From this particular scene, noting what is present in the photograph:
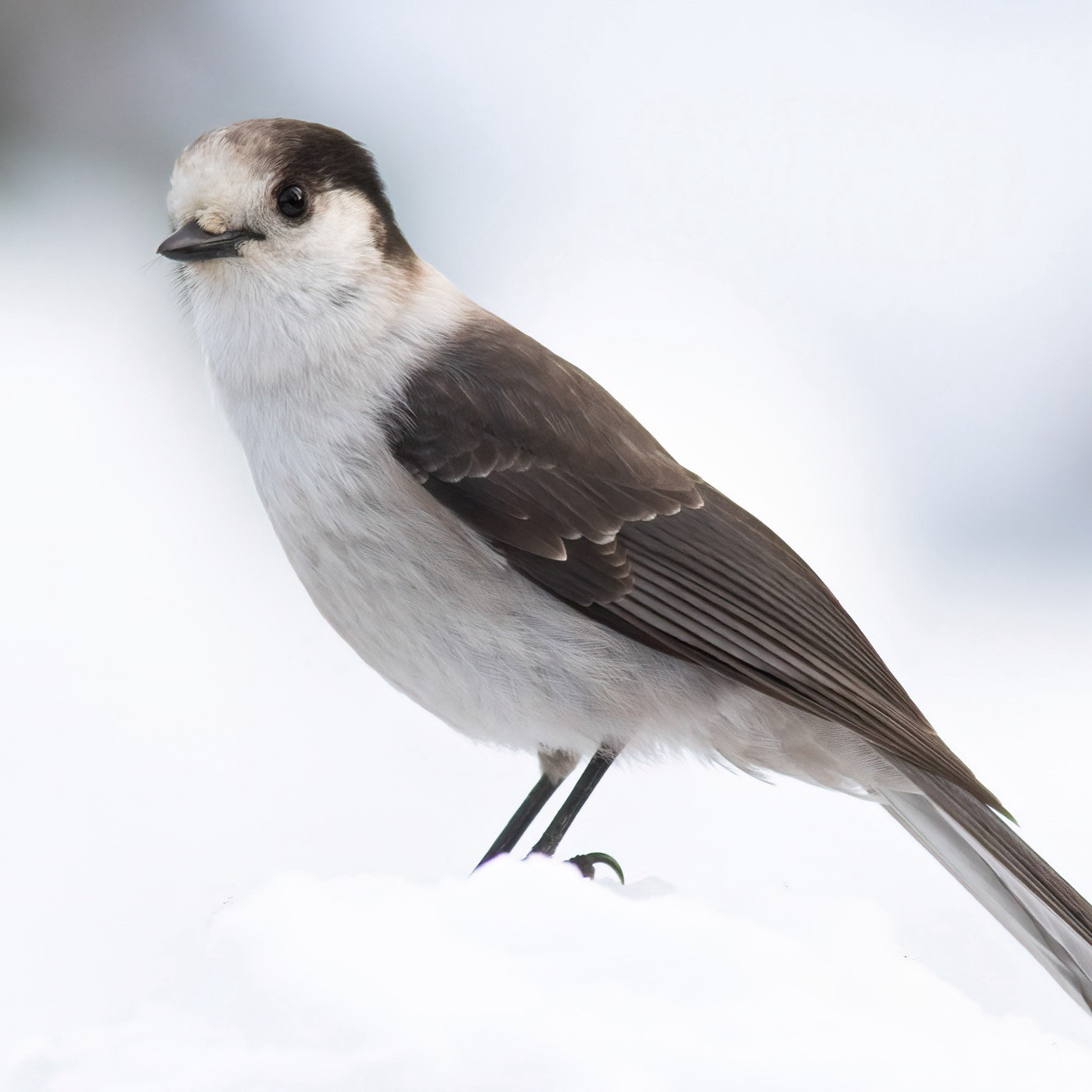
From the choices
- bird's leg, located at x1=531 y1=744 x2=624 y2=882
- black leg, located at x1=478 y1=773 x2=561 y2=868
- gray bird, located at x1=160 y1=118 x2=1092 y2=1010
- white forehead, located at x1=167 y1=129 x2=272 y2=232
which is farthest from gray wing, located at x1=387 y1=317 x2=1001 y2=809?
black leg, located at x1=478 y1=773 x2=561 y2=868

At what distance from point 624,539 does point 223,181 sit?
94cm

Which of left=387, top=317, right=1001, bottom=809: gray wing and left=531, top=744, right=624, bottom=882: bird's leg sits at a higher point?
left=387, top=317, right=1001, bottom=809: gray wing

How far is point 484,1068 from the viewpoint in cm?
185

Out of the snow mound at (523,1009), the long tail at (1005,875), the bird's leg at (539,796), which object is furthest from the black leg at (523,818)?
the long tail at (1005,875)

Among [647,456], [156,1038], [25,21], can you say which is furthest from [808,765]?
[25,21]

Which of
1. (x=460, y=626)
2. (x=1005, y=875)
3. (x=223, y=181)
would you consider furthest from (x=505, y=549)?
(x=1005, y=875)

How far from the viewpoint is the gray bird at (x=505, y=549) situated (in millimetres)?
2221

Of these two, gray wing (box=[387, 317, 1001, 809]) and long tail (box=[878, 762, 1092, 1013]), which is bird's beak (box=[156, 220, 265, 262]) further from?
long tail (box=[878, 762, 1092, 1013])

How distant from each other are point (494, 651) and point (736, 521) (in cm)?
57

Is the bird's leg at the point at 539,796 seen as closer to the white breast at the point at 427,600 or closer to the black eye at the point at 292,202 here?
the white breast at the point at 427,600

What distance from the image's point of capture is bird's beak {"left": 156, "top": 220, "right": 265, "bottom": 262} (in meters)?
2.20

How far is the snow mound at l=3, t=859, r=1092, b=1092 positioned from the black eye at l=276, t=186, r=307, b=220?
3.84ft

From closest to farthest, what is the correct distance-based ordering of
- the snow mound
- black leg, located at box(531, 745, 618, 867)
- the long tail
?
1. the snow mound
2. the long tail
3. black leg, located at box(531, 745, 618, 867)

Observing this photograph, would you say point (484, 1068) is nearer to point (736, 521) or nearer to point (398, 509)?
point (398, 509)
